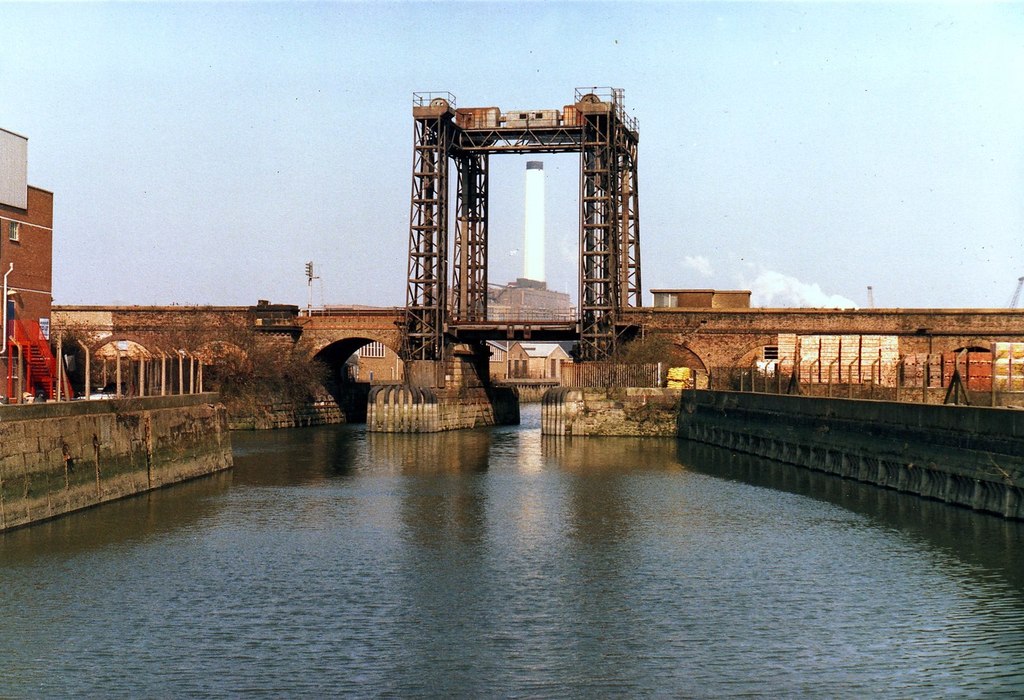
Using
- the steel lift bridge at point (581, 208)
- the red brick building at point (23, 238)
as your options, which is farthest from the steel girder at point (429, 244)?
the red brick building at point (23, 238)

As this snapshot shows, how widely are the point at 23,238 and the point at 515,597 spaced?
33761mm

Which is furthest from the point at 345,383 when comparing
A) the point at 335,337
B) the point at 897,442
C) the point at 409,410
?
the point at 897,442

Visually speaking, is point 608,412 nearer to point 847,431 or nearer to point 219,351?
point 847,431

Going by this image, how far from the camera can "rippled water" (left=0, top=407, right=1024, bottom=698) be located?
16.7m

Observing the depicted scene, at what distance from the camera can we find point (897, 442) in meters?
36.3

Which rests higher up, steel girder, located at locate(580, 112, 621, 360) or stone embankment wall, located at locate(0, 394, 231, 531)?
steel girder, located at locate(580, 112, 621, 360)

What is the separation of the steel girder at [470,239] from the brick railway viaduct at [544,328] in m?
3.28

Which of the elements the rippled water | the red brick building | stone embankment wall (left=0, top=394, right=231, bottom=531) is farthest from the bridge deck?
the rippled water

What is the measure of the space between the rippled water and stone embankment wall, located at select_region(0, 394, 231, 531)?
0.91m

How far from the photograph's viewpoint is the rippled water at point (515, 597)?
54.7ft

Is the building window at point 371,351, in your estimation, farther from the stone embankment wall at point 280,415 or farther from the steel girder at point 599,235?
the steel girder at point 599,235

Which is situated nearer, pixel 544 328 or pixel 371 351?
pixel 544 328

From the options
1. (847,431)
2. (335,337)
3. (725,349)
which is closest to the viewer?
(847,431)

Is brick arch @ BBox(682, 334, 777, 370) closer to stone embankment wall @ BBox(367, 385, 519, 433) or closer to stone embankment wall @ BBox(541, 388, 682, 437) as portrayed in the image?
stone embankment wall @ BBox(541, 388, 682, 437)
